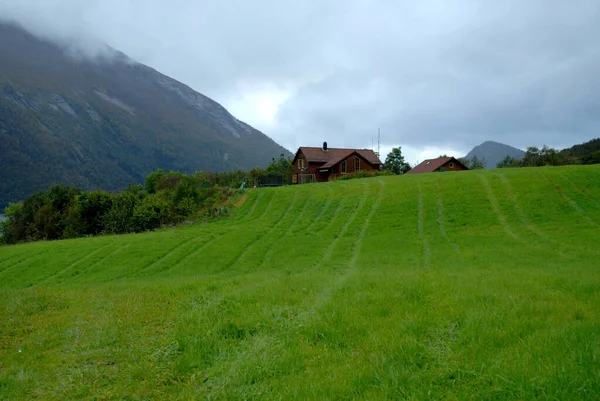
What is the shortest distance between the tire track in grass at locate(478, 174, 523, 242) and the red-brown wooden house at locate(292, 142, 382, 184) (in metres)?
30.4

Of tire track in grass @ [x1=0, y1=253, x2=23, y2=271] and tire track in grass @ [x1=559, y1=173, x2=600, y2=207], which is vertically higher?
tire track in grass @ [x1=559, y1=173, x2=600, y2=207]

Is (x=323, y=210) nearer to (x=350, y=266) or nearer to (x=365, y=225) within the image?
(x=365, y=225)

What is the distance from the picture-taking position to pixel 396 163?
3270 inches

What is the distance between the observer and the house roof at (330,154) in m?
65.9

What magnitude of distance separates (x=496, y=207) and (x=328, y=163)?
39.7 m

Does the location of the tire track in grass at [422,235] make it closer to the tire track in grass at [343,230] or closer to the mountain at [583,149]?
the tire track in grass at [343,230]

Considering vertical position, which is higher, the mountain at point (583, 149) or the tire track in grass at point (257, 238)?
the mountain at point (583, 149)

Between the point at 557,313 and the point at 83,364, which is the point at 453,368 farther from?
the point at 83,364

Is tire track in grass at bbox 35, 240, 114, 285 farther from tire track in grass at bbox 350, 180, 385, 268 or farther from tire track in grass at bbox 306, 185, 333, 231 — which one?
tire track in grass at bbox 350, 180, 385, 268

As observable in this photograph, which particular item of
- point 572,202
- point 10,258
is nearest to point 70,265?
point 10,258

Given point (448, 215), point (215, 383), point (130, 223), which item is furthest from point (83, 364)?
point (130, 223)

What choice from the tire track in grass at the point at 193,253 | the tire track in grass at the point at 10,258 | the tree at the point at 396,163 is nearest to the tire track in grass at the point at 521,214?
the tire track in grass at the point at 193,253

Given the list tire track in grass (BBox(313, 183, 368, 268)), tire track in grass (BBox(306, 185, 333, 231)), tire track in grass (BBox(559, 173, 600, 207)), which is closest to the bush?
tire track in grass (BBox(306, 185, 333, 231))

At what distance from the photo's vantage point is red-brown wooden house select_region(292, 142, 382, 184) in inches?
2512
